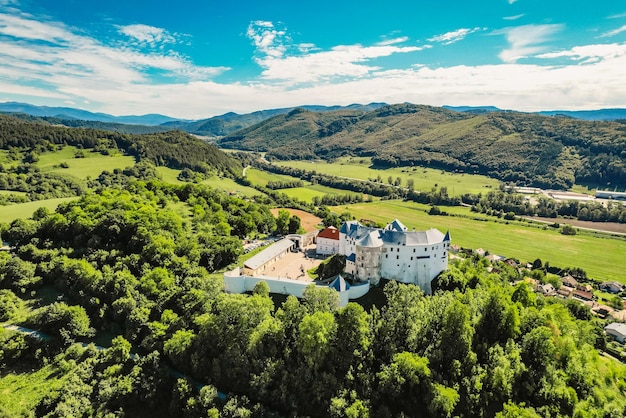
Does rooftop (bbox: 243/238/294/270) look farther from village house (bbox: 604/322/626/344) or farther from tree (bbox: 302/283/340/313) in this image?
village house (bbox: 604/322/626/344)

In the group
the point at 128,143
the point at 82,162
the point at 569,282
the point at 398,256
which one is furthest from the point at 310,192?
the point at 398,256

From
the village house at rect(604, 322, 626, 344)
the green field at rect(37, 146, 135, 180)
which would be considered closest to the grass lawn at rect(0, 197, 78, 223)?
the green field at rect(37, 146, 135, 180)

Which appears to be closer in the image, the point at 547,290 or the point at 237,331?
the point at 237,331

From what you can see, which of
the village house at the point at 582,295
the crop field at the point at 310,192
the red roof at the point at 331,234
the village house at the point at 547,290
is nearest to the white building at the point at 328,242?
the red roof at the point at 331,234

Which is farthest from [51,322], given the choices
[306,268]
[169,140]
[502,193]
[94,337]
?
[502,193]

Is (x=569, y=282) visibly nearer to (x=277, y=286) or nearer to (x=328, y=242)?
(x=328, y=242)
